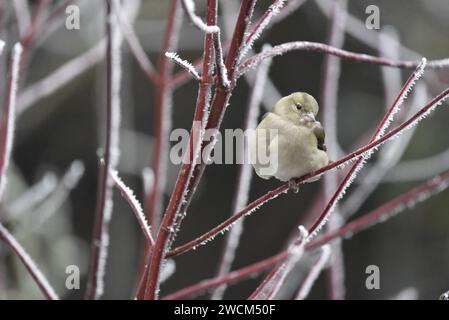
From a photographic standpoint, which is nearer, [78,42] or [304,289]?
[304,289]

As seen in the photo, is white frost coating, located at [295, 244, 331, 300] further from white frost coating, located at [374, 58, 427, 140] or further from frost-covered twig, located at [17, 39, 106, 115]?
frost-covered twig, located at [17, 39, 106, 115]

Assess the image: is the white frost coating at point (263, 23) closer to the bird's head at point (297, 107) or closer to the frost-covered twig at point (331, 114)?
the bird's head at point (297, 107)

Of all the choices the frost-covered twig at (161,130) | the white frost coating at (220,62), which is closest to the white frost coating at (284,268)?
the white frost coating at (220,62)

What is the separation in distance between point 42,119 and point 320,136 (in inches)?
111

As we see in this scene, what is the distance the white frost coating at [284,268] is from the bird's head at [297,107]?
219 mm

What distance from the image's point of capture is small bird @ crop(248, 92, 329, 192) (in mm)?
896

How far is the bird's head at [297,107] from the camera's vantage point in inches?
32.8

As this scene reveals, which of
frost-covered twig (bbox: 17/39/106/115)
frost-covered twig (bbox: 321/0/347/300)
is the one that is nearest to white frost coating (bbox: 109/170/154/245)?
frost-covered twig (bbox: 321/0/347/300)

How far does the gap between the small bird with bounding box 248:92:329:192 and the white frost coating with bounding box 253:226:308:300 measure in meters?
0.19

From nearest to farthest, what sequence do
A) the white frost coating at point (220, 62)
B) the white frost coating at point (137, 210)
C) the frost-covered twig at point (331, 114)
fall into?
the white frost coating at point (220, 62) → the white frost coating at point (137, 210) → the frost-covered twig at point (331, 114)

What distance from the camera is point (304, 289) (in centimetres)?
76

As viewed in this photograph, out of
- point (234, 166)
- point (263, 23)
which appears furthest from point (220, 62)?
point (234, 166)
